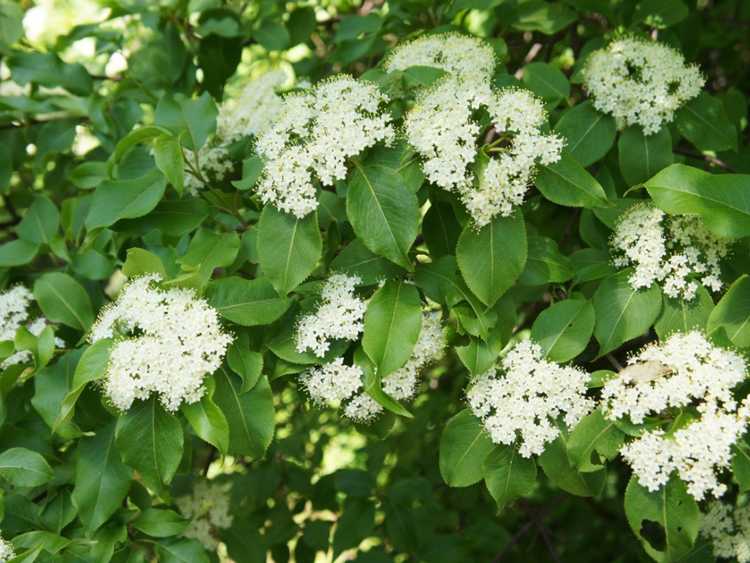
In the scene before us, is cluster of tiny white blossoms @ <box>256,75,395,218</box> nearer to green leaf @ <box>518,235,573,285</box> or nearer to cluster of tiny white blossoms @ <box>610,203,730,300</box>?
green leaf @ <box>518,235,573,285</box>

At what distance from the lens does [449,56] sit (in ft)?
8.54

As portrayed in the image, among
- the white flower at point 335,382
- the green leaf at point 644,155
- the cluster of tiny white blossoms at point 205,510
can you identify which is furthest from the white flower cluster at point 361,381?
the cluster of tiny white blossoms at point 205,510

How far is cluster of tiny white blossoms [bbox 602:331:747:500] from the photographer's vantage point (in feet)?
6.35

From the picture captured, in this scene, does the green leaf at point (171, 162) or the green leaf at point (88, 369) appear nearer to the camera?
the green leaf at point (88, 369)

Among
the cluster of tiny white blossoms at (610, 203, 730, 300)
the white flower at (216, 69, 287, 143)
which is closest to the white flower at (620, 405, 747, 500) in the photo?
the cluster of tiny white blossoms at (610, 203, 730, 300)

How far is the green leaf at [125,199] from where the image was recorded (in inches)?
94.5

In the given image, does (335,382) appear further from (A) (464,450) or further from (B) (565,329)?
(B) (565,329)

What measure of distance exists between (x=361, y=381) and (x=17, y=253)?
1.52m

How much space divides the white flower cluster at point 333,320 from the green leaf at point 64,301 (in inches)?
33.0

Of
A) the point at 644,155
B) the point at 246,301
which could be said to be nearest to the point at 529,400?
the point at 246,301

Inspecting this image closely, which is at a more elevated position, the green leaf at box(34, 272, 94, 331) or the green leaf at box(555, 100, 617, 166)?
the green leaf at box(555, 100, 617, 166)

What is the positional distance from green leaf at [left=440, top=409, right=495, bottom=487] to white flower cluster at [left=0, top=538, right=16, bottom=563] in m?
1.17

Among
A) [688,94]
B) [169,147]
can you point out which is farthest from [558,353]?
[169,147]

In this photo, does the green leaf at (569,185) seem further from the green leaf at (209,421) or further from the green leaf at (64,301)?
the green leaf at (64,301)
